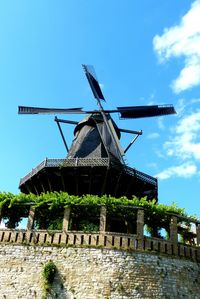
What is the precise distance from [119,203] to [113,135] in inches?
291

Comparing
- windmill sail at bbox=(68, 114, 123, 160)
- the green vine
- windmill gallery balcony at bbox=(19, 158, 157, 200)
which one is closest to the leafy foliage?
the green vine

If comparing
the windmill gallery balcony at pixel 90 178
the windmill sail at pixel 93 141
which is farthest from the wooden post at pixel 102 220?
the windmill sail at pixel 93 141

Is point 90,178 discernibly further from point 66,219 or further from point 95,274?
point 95,274

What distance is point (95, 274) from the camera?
1484cm

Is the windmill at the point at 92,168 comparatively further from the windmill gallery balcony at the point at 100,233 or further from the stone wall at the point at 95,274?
the stone wall at the point at 95,274

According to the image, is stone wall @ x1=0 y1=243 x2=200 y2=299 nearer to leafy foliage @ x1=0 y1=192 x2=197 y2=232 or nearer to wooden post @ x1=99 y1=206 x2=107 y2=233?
wooden post @ x1=99 y1=206 x2=107 y2=233

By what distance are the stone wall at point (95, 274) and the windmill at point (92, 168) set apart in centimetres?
561

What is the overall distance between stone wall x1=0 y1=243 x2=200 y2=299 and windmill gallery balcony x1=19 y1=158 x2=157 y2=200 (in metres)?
5.56

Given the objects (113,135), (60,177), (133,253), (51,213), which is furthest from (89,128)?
(133,253)

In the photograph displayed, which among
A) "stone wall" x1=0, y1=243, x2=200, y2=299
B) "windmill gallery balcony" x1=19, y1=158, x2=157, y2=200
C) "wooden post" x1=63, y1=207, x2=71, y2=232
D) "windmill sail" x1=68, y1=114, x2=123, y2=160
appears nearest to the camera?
"stone wall" x1=0, y1=243, x2=200, y2=299

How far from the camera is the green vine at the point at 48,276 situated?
1470cm

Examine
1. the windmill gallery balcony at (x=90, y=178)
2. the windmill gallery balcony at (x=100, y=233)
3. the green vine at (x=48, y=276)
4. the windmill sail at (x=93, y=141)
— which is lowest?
the green vine at (x=48, y=276)

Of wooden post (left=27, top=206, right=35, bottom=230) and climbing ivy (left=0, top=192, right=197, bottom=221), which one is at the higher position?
climbing ivy (left=0, top=192, right=197, bottom=221)

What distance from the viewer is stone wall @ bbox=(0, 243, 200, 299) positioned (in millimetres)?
14641
